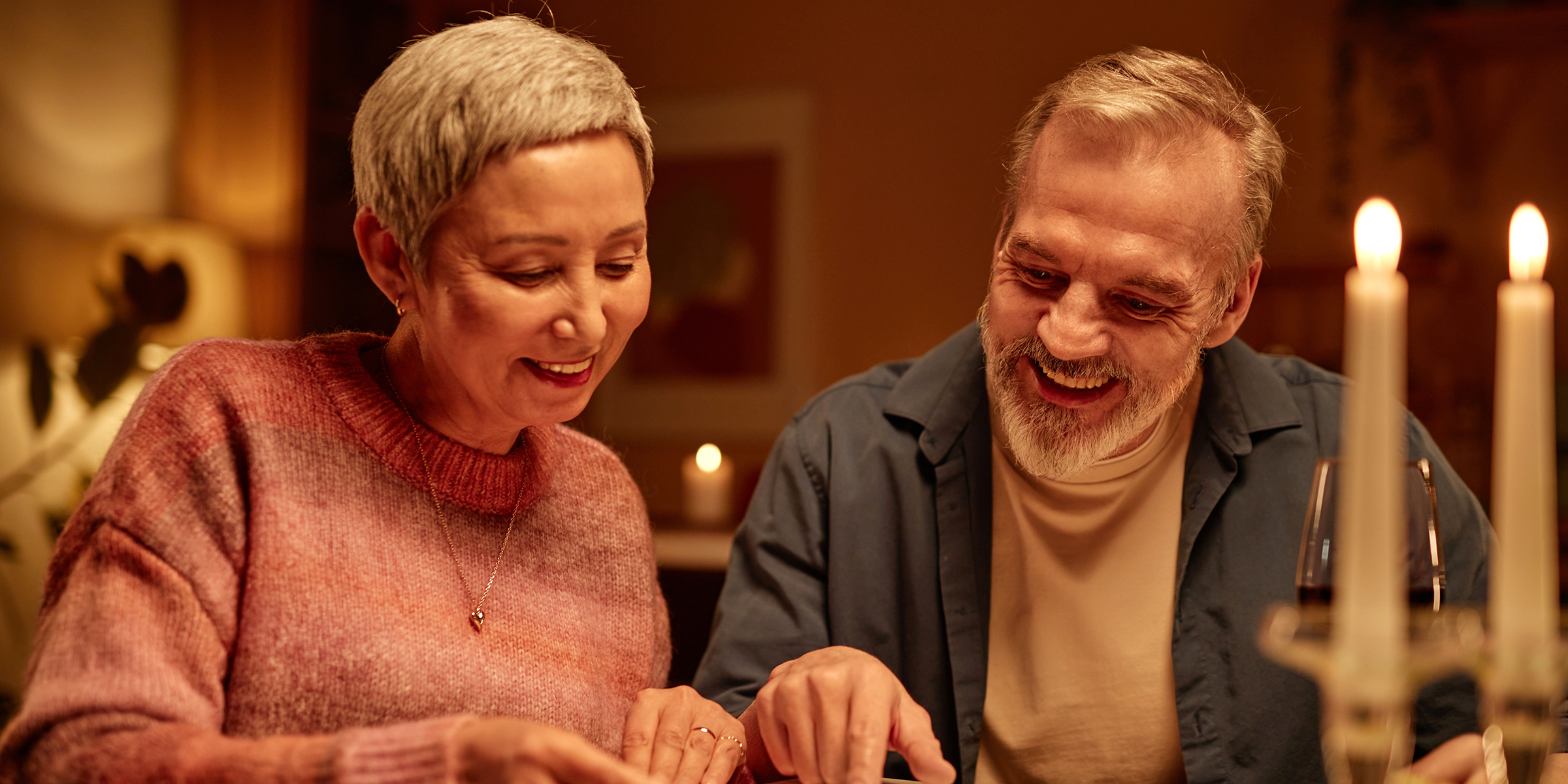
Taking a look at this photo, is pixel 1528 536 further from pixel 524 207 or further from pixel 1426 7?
pixel 1426 7

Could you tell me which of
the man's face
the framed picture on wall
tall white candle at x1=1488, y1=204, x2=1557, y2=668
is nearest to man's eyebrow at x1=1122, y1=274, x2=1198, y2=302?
the man's face

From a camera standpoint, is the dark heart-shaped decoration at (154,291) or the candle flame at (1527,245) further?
the dark heart-shaped decoration at (154,291)

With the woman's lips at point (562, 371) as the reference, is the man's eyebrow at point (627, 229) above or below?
above

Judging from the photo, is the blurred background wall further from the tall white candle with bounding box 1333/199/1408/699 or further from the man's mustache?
the tall white candle with bounding box 1333/199/1408/699

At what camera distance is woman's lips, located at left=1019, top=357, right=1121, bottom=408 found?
1.64 metres

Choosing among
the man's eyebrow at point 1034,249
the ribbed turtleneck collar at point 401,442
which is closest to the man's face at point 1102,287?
the man's eyebrow at point 1034,249

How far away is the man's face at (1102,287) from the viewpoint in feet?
5.12

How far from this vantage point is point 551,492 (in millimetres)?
1354

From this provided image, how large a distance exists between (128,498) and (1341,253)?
4.15 meters

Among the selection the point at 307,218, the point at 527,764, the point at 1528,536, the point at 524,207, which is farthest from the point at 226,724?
the point at 307,218

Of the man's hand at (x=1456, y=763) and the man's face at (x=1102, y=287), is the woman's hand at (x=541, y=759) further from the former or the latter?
the man's face at (x=1102, y=287)

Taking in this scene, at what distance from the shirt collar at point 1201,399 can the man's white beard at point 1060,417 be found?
14 cm

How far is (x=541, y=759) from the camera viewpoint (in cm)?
81

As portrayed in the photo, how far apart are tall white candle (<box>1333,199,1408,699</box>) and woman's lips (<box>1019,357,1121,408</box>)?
3.43 ft
